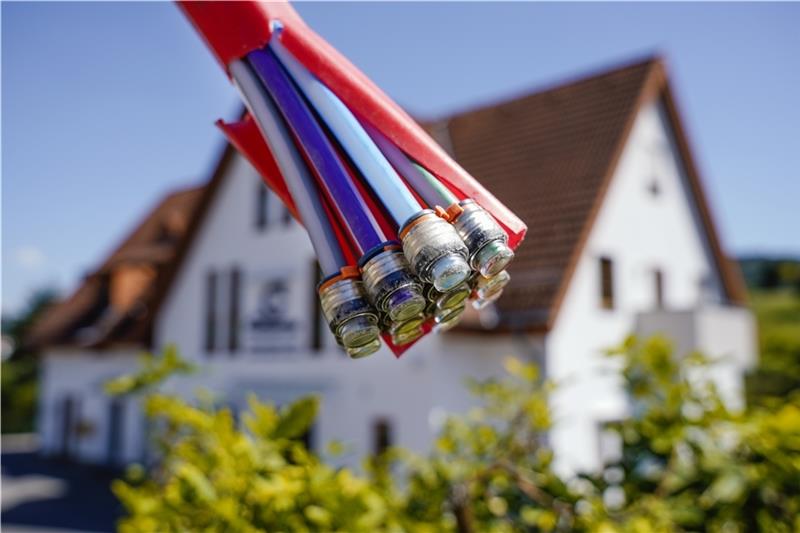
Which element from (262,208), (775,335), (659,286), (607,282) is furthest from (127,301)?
(775,335)

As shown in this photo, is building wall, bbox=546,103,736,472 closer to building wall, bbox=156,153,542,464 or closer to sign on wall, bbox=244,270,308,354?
building wall, bbox=156,153,542,464

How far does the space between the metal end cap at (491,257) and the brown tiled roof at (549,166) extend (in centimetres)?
661

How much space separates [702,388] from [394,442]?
27.3 feet

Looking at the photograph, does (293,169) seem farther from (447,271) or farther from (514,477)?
(514,477)

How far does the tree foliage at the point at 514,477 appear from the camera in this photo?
7.21ft

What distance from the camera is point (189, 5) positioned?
137 cm

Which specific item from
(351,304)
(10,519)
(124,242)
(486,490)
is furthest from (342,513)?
(124,242)

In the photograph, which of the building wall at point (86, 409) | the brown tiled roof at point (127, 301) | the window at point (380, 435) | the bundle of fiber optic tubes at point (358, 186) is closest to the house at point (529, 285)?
the window at point (380, 435)

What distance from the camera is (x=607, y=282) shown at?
36.5 ft

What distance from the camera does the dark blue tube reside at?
1110 millimetres

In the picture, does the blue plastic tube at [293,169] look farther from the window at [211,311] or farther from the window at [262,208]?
the window at [211,311]

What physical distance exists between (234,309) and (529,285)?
6.53 m

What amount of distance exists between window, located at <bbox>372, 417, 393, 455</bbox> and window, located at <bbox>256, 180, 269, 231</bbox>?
453 centimetres

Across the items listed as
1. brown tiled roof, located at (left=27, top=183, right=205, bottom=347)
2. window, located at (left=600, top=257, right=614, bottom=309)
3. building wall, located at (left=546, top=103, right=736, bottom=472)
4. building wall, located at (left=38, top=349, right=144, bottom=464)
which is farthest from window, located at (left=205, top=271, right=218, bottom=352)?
window, located at (left=600, top=257, right=614, bottom=309)
